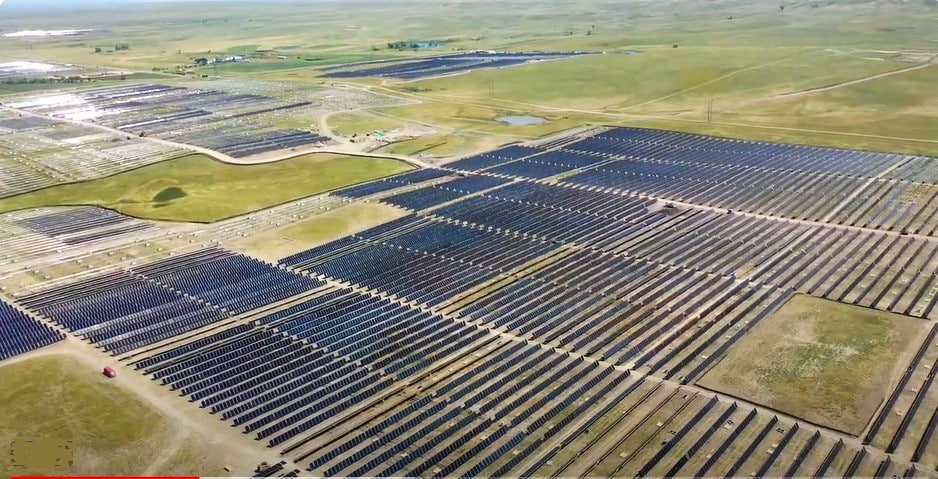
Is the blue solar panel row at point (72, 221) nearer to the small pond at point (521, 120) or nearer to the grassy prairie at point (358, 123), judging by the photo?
the grassy prairie at point (358, 123)

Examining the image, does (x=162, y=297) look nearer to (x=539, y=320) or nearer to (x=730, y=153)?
(x=539, y=320)

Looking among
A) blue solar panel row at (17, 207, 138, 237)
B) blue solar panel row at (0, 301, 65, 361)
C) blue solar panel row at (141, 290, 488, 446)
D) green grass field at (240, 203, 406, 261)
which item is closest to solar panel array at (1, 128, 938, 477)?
blue solar panel row at (141, 290, 488, 446)

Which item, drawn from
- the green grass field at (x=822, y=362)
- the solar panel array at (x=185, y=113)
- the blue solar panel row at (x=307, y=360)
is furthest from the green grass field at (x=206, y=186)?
the green grass field at (x=822, y=362)

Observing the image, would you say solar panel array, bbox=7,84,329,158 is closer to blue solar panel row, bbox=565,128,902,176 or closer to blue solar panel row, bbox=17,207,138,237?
blue solar panel row, bbox=17,207,138,237

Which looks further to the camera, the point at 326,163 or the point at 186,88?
the point at 186,88

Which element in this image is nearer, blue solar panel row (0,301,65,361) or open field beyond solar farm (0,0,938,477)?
open field beyond solar farm (0,0,938,477)

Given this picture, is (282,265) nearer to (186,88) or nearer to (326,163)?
(326,163)

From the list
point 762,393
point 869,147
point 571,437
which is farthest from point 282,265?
point 869,147
